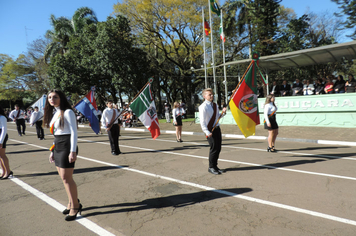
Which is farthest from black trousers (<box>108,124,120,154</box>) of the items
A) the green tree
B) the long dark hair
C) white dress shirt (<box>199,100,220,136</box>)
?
the green tree

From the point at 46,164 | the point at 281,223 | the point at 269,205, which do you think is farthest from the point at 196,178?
the point at 46,164

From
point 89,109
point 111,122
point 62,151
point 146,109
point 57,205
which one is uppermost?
point 89,109

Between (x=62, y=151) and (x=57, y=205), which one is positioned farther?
(x=57, y=205)

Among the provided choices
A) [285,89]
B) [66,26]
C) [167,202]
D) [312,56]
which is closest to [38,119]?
[167,202]

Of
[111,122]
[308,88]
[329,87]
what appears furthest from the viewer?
[308,88]

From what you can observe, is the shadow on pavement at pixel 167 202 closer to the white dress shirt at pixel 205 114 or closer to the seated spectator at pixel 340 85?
the white dress shirt at pixel 205 114

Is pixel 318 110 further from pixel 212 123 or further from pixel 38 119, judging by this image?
pixel 38 119

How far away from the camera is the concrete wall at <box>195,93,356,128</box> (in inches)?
466

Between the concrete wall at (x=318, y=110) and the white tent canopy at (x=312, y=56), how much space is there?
2602mm

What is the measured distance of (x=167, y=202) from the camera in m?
4.07

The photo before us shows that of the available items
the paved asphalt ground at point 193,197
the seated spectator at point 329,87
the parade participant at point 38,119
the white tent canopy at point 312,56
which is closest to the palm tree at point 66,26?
the parade participant at point 38,119

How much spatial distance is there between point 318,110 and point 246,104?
8.63 meters

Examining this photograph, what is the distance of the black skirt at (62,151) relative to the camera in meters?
3.46

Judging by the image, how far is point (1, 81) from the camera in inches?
1754
